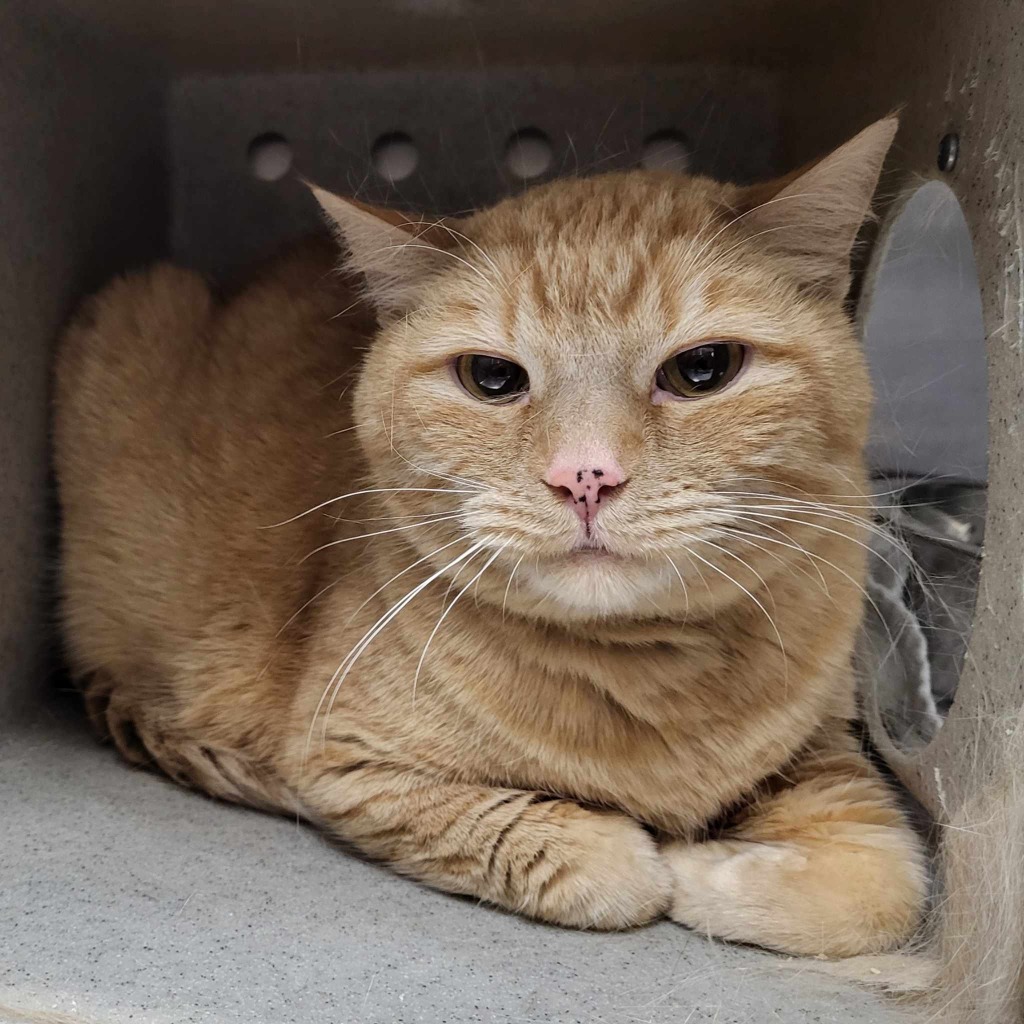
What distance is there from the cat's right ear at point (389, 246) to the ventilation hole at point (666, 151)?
936 mm

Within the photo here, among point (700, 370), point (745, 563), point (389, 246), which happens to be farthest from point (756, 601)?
point (389, 246)

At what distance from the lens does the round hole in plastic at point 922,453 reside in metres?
1.82

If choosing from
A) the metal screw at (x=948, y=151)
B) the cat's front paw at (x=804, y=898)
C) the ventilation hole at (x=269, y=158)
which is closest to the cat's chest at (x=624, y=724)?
the cat's front paw at (x=804, y=898)

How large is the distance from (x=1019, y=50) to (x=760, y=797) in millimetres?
1034

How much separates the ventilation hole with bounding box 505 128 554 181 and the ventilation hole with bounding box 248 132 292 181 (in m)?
0.48

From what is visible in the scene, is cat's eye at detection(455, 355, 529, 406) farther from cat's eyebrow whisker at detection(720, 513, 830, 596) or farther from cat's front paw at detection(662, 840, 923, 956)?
cat's front paw at detection(662, 840, 923, 956)

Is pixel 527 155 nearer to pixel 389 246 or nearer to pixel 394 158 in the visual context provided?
pixel 394 158

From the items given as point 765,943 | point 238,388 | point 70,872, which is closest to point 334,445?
point 238,388

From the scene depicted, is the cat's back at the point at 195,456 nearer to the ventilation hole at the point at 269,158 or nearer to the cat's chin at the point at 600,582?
the ventilation hole at the point at 269,158

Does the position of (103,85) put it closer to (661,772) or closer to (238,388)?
(238,388)

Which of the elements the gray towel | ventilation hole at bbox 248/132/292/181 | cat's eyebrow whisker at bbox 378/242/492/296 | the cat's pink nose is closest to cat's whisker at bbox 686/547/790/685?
the cat's pink nose

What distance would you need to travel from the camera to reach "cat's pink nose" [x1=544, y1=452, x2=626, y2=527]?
1.20 m

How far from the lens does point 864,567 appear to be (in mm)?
1594

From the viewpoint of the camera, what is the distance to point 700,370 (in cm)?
131
